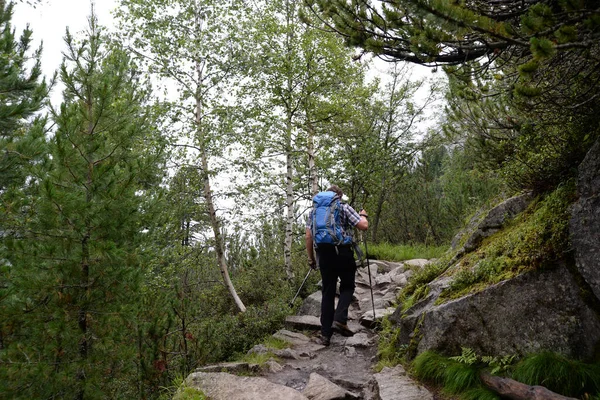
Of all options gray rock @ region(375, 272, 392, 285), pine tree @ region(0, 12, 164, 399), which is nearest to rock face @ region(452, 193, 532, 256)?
gray rock @ region(375, 272, 392, 285)

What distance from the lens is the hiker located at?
562 centimetres

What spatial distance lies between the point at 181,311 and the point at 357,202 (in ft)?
29.5

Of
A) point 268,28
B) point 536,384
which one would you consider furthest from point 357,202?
point 536,384

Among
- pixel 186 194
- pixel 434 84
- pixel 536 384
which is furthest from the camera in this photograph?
pixel 434 84

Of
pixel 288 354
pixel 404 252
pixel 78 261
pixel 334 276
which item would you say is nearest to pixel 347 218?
pixel 334 276

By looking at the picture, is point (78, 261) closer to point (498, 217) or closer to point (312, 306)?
point (312, 306)

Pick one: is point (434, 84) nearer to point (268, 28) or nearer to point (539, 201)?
point (268, 28)

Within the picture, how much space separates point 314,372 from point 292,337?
1776 mm

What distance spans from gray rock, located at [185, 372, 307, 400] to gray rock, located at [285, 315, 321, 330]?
2854 mm

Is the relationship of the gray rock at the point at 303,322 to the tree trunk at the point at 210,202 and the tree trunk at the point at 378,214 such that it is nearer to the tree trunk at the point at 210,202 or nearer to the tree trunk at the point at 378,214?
the tree trunk at the point at 210,202

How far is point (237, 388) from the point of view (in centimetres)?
397

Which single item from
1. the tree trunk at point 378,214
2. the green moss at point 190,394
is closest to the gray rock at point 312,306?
the green moss at point 190,394

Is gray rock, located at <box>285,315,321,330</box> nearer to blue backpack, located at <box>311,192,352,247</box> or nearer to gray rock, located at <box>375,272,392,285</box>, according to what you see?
blue backpack, located at <box>311,192,352,247</box>

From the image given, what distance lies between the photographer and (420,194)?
13.4 m
